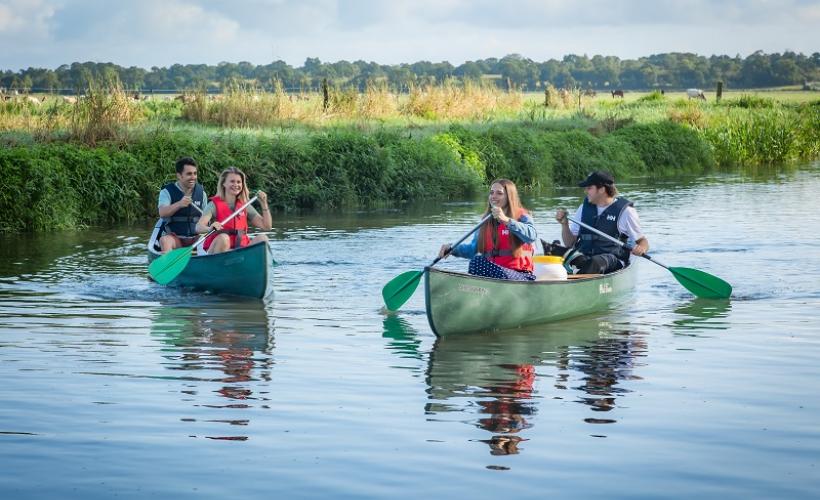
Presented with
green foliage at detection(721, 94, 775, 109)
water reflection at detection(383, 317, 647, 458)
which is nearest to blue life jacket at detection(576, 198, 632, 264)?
water reflection at detection(383, 317, 647, 458)

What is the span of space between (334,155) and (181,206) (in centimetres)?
928

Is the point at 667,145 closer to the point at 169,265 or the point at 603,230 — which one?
the point at 603,230

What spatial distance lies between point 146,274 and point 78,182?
16.8 ft

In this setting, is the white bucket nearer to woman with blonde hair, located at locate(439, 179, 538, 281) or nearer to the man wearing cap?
woman with blonde hair, located at locate(439, 179, 538, 281)

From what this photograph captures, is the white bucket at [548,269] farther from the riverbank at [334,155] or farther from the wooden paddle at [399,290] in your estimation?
the riverbank at [334,155]

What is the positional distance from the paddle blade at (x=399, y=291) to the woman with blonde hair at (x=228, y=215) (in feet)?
4.63

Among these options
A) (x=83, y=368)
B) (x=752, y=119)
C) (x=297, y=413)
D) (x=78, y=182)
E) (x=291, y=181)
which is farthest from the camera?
(x=752, y=119)

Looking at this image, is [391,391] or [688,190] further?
[688,190]

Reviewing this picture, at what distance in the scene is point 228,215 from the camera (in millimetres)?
12055

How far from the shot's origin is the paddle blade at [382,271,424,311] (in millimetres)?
10875

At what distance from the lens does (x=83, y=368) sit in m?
8.33

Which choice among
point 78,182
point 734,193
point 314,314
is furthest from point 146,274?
point 734,193

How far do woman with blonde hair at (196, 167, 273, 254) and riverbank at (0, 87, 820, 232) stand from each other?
19.9ft

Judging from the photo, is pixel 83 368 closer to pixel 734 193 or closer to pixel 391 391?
pixel 391 391
